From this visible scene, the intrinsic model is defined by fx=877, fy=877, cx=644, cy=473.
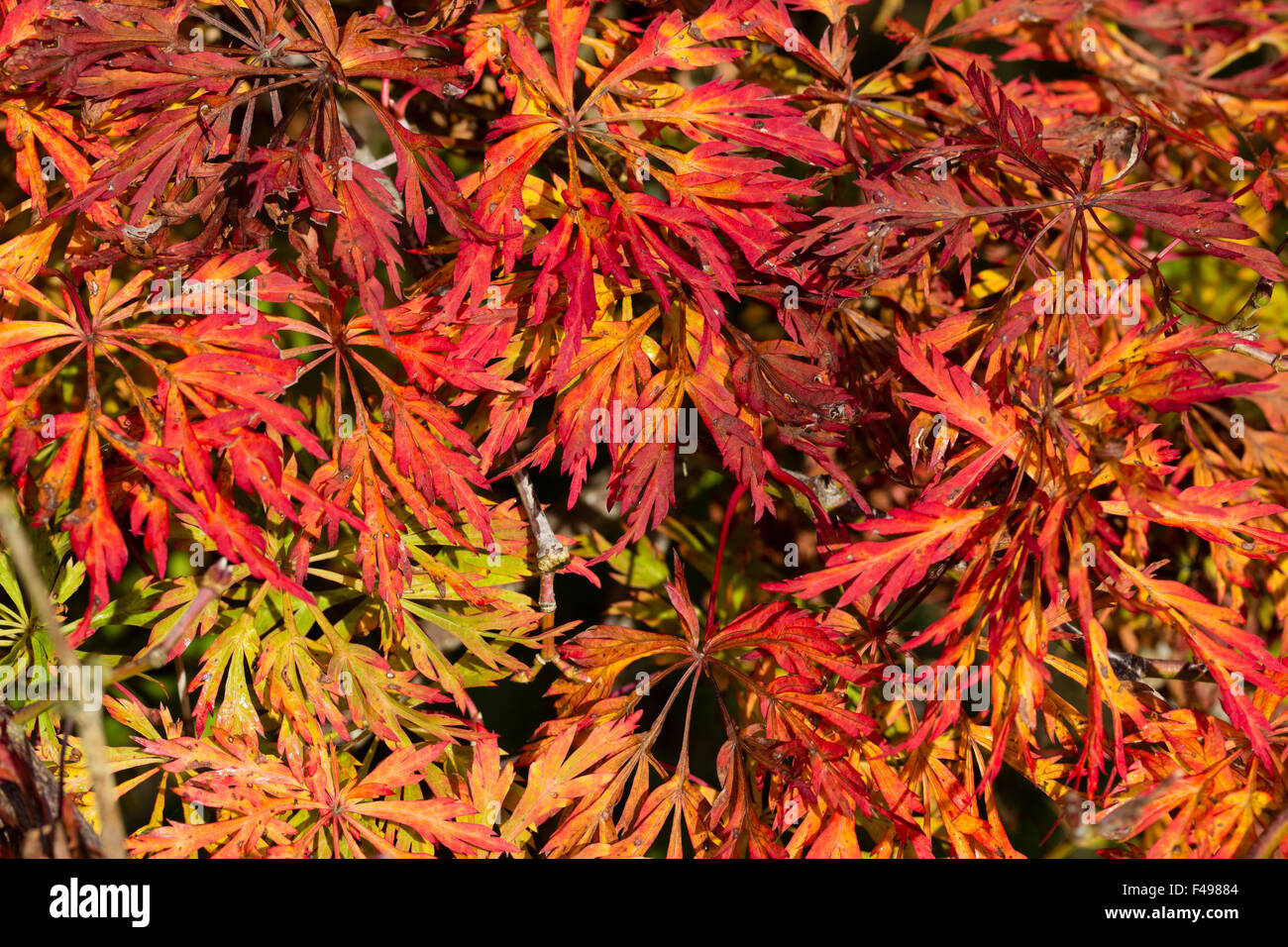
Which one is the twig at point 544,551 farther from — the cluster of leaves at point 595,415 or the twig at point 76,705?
the twig at point 76,705

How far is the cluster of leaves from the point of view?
74 centimetres

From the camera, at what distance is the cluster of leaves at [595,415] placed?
0.74 meters

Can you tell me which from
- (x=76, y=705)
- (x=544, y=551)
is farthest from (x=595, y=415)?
(x=76, y=705)

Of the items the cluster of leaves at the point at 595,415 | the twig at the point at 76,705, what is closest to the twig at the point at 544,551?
the cluster of leaves at the point at 595,415

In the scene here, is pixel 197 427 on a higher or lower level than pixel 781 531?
higher

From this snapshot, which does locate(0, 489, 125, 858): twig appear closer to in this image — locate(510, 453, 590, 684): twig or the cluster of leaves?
the cluster of leaves

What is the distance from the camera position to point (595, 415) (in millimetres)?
811

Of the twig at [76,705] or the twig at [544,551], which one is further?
the twig at [544,551]

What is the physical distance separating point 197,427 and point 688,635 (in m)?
0.51

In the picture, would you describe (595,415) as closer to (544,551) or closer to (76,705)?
(544,551)

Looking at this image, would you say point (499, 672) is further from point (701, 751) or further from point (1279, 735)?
point (1279, 735)

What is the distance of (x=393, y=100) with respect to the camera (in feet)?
3.51
